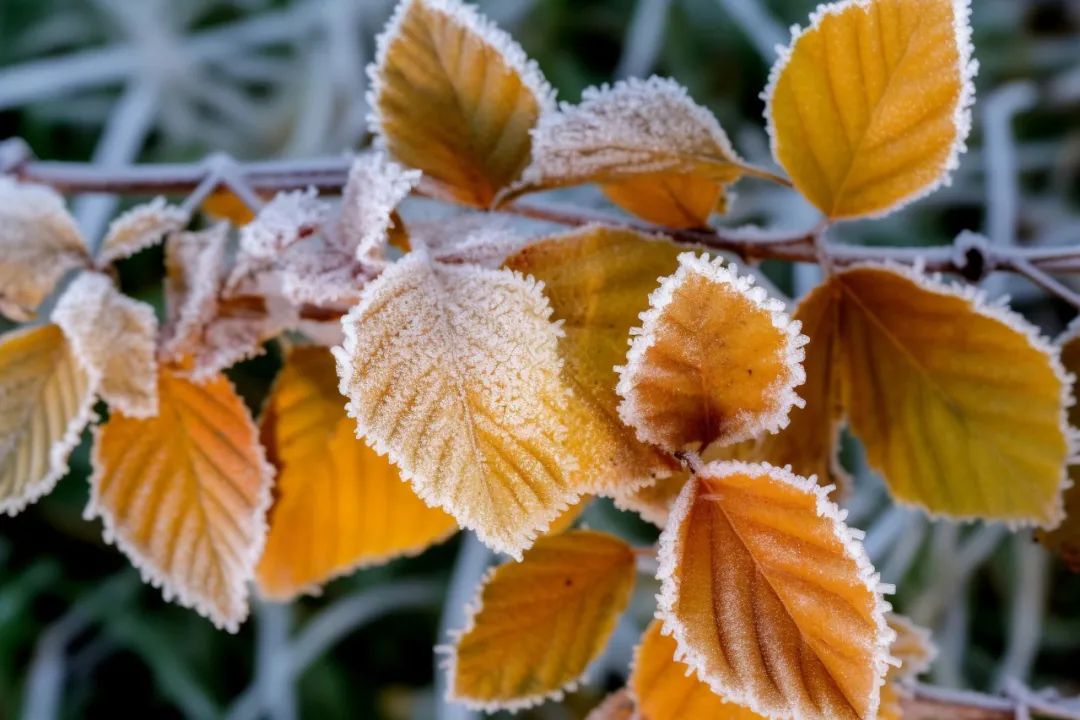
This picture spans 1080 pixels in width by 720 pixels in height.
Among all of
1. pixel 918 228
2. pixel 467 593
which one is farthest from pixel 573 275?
pixel 918 228

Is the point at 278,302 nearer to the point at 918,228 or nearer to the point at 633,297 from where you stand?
the point at 633,297

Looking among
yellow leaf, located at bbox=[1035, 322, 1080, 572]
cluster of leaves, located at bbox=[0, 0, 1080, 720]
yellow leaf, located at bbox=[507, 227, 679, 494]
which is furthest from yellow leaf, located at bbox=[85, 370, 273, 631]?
yellow leaf, located at bbox=[1035, 322, 1080, 572]

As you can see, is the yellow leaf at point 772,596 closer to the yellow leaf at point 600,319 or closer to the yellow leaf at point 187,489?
the yellow leaf at point 600,319

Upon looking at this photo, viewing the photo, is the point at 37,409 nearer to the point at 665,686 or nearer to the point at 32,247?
the point at 32,247

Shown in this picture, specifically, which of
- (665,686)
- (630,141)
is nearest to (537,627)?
(665,686)

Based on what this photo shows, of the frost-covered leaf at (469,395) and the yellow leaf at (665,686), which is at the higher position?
the frost-covered leaf at (469,395)

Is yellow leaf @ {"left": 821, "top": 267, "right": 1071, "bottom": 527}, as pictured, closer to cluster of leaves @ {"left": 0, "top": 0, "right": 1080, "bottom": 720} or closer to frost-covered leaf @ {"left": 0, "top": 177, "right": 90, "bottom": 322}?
cluster of leaves @ {"left": 0, "top": 0, "right": 1080, "bottom": 720}

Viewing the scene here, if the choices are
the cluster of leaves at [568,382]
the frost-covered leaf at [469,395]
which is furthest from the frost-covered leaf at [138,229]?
the frost-covered leaf at [469,395]
